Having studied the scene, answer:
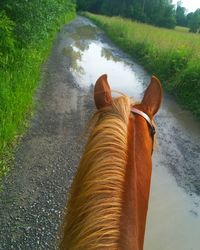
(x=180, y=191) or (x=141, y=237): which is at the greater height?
(x=141, y=237)

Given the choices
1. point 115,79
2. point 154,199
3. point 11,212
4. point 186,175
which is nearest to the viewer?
point 11,212

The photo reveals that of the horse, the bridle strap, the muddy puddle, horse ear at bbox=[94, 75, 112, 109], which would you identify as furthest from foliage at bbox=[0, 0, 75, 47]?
the horse

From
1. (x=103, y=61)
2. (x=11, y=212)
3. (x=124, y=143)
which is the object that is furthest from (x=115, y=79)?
(x=124, y=143)

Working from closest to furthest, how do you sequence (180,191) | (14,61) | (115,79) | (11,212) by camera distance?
(11,212) → (180,191) → (14,61) → (115,79)

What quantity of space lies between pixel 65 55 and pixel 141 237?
11138 millimetres

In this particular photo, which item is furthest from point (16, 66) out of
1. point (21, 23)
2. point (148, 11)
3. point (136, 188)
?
point (148, 11)

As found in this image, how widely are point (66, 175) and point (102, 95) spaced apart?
263cm

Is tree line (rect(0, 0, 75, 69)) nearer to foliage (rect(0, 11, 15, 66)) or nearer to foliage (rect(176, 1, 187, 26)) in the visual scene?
foliage (rect(0, 11, 15, 66))

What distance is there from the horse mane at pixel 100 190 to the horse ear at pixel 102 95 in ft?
0.37

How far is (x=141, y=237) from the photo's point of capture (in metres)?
1.18

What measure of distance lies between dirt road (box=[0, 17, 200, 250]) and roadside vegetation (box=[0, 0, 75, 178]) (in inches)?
8.4

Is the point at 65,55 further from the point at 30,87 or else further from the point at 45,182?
the point at 45,182

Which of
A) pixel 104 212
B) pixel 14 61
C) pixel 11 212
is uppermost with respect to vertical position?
pixel 104 212

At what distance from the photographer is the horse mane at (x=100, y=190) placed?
95 centimetres
